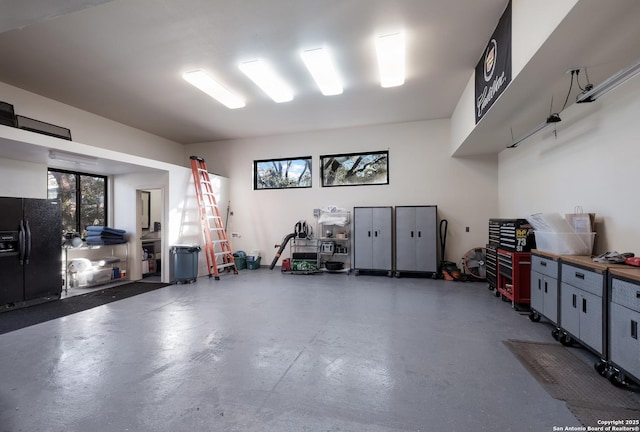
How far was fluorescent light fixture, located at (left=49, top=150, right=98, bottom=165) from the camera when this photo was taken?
4403mm

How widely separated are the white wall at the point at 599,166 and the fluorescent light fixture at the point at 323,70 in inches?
133

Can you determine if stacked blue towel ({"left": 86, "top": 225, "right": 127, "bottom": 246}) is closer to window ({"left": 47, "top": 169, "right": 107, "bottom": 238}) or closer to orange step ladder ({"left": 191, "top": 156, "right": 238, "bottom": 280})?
window ({"left": 47, "top": 169, "right": 107, "bottom": 238})

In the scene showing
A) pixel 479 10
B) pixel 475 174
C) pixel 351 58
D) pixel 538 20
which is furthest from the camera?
pixel 475 174

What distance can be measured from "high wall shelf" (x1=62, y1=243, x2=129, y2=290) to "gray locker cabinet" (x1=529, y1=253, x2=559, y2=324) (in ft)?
25.7

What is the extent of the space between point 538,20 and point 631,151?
66.5 inches

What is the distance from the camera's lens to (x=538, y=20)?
2334mm

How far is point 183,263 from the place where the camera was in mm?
5848

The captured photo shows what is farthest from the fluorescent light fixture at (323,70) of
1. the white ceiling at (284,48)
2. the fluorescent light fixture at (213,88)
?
the fluorescent light fixture at (213,88)

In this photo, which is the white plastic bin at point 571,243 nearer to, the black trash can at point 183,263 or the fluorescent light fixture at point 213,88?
the fluorescent light fixture at point 213,88

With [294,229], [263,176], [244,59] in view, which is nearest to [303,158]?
[263,176]

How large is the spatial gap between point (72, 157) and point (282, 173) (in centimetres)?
451

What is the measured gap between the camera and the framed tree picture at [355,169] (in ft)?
23.2

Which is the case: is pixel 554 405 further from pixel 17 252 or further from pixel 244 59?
pixel 17 252

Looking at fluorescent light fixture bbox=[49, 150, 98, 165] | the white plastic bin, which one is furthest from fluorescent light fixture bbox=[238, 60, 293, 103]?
the white plastic bin
